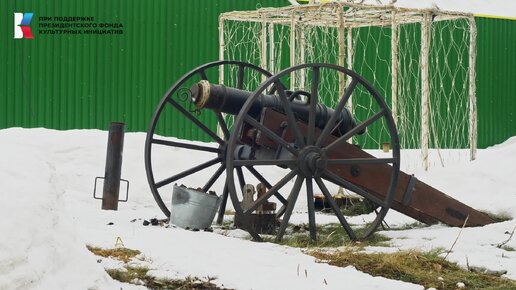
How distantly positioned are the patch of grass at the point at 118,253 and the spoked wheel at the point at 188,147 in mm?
1844

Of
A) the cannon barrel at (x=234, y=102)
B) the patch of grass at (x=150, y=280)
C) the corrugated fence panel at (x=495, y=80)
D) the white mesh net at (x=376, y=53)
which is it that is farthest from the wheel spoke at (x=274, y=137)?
the corrugated fence panel at (x=495, y=80)

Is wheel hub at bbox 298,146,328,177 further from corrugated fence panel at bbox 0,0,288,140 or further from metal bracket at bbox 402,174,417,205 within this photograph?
corrugated fence panel at bbox 0,0,288,140

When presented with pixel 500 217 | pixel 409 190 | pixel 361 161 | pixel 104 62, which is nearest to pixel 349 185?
pixel 361 161

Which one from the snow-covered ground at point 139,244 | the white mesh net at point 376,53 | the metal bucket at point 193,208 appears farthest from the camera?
the white mesh net at point 376,53

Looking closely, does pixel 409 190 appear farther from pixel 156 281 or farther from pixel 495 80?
pixel 495 80

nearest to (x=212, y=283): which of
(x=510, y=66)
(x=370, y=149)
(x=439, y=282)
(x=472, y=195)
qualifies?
(x=439, y=282)

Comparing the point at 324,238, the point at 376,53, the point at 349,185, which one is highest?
the point at 376,53

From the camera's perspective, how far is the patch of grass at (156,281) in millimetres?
4422

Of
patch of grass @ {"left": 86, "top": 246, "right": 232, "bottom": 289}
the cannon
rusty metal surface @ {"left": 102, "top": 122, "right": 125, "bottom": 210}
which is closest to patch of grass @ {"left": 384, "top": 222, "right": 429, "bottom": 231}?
the cannon

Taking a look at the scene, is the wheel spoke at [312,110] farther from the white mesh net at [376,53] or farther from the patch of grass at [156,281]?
the white mesh net at [376,53]

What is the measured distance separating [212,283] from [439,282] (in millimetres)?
1310

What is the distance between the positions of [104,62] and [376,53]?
5039 millimetres

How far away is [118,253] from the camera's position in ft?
16.6

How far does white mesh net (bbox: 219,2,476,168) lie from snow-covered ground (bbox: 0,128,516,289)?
88.5 inches
